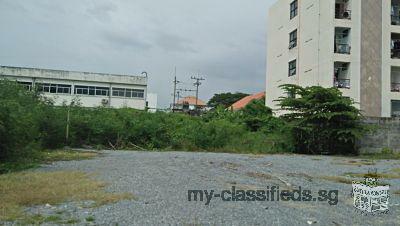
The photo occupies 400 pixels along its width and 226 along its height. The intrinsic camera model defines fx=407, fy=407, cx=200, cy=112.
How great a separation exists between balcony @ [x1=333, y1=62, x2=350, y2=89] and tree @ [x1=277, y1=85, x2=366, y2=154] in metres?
6.47

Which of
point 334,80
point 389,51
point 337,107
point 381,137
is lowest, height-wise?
point 381,137

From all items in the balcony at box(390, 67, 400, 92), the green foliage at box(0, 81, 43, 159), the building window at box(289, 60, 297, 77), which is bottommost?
the green foliage at box(0, 81, 43, 159)

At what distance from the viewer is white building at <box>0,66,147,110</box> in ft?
163

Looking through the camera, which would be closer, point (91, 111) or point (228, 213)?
point (228, 213)

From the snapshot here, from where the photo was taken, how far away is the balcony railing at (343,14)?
1052 inches

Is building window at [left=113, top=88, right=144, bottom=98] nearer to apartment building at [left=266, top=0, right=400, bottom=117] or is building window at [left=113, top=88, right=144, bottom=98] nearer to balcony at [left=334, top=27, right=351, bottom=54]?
apartment building at [left=266, top=0, right=400, bottom=117]

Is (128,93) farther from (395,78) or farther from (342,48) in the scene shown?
(395,78)

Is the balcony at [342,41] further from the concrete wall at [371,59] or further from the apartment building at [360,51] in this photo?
the concrete wall at [371,59]

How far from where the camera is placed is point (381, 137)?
21.0 m

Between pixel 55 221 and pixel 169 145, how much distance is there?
53.5 feet

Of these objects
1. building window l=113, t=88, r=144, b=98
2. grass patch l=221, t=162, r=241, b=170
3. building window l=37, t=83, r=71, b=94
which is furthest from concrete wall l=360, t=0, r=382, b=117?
building window l=37, t=83, r=71, b=94

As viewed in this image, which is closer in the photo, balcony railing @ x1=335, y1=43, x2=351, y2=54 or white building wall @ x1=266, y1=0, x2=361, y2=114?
white building wall @ x1=266, y1=0, x2=361, y2=114

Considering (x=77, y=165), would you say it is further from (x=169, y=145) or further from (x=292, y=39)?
(x=292, y=39)

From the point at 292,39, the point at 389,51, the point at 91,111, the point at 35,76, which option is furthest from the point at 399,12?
the point at 35,76
